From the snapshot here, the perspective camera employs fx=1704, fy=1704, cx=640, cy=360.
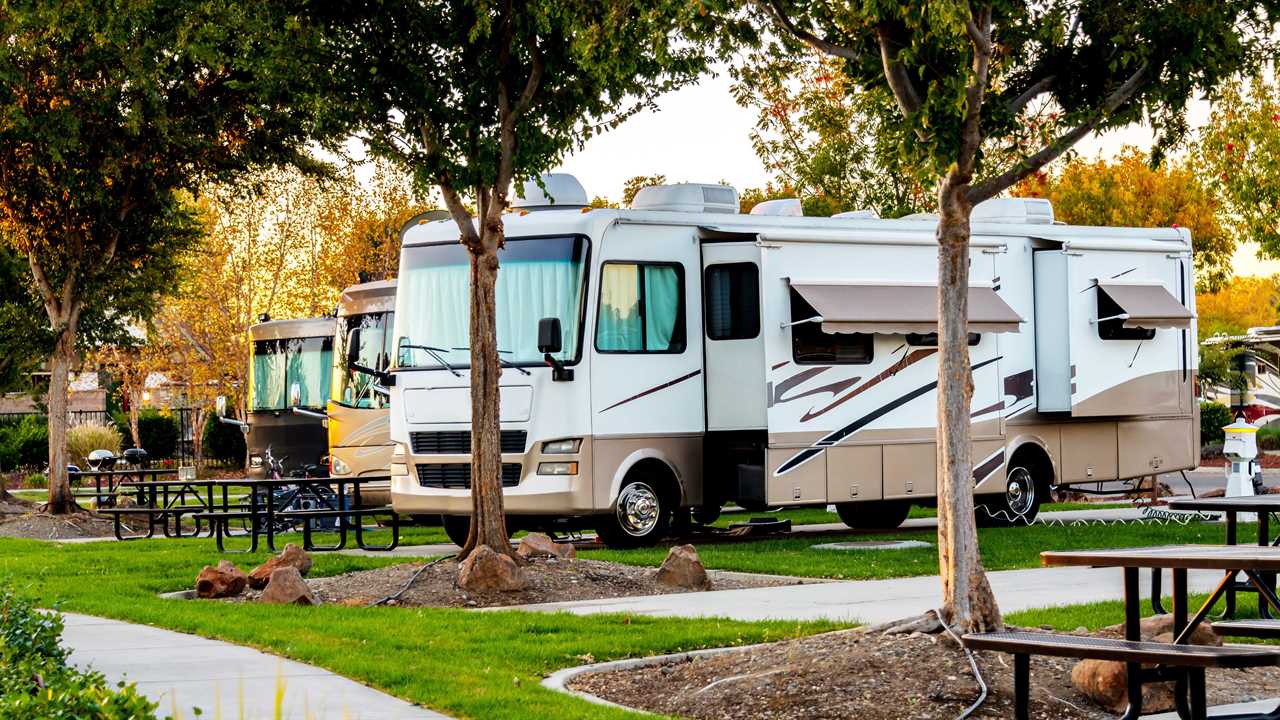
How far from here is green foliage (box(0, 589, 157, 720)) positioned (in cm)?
589

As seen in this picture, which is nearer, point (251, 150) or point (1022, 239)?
point (1022, 239)

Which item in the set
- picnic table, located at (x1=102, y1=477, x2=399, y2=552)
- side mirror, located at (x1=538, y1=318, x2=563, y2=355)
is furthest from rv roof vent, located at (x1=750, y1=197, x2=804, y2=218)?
picnic table, located at (x1=102, y1=477, x2=399, y2=552)

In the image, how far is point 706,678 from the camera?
8.96 meters

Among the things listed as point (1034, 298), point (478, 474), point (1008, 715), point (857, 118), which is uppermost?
point (857, 118)

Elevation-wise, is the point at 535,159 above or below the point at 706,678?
Result: above

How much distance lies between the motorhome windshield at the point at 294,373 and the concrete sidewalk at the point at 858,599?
14.5m

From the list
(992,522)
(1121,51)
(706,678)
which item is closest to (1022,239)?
(992,522)

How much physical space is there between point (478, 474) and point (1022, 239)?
29.5 ft

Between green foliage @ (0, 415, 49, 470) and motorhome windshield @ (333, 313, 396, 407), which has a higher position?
motorhome windshield @ (333, 313, 396, 407)

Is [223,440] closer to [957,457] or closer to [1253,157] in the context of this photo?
[1253,157]

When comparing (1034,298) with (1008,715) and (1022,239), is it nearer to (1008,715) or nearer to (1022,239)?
(1022,239)

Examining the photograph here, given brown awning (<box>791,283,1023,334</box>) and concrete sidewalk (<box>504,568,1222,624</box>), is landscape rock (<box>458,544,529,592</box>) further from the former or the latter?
brown awning (<box>791,283,1023,334</box>)

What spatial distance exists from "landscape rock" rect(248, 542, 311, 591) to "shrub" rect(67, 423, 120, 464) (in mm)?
25300

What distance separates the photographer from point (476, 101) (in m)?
14.7
